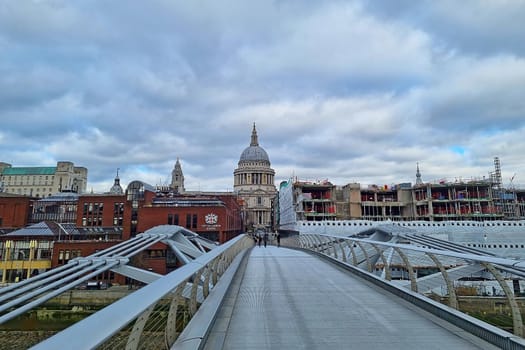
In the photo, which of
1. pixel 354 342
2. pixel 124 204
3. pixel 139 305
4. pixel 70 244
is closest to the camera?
pixel 139 305

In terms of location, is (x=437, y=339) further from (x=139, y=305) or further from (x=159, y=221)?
(x=159, y=221)

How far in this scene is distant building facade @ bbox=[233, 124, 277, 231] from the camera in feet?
392

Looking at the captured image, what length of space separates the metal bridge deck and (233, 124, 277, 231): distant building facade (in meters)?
109

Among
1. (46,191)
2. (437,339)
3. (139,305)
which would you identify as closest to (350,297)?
(437,339)

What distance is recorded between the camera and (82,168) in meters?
154

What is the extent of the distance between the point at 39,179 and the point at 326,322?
169446 mm

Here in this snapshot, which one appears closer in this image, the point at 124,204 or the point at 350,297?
the point at 350,297

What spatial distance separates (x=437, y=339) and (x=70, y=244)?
145ft

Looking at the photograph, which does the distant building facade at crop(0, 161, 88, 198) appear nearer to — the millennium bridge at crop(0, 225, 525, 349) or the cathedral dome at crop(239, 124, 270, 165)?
the cathedral dome at crop(239, 124, 270, 165)

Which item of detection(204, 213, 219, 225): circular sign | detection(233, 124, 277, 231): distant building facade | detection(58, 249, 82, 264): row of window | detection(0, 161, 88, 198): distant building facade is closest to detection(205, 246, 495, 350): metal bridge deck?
detection(204, 213, 219, 225): circular sign

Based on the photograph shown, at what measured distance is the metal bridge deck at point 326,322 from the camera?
3.96 m

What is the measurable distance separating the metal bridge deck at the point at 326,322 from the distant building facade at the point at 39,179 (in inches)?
5902

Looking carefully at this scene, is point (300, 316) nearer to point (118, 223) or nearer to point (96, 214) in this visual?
point (118, 223)

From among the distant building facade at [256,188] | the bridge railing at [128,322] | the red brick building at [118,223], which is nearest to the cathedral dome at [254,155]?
the distant building facade at [256,188]
